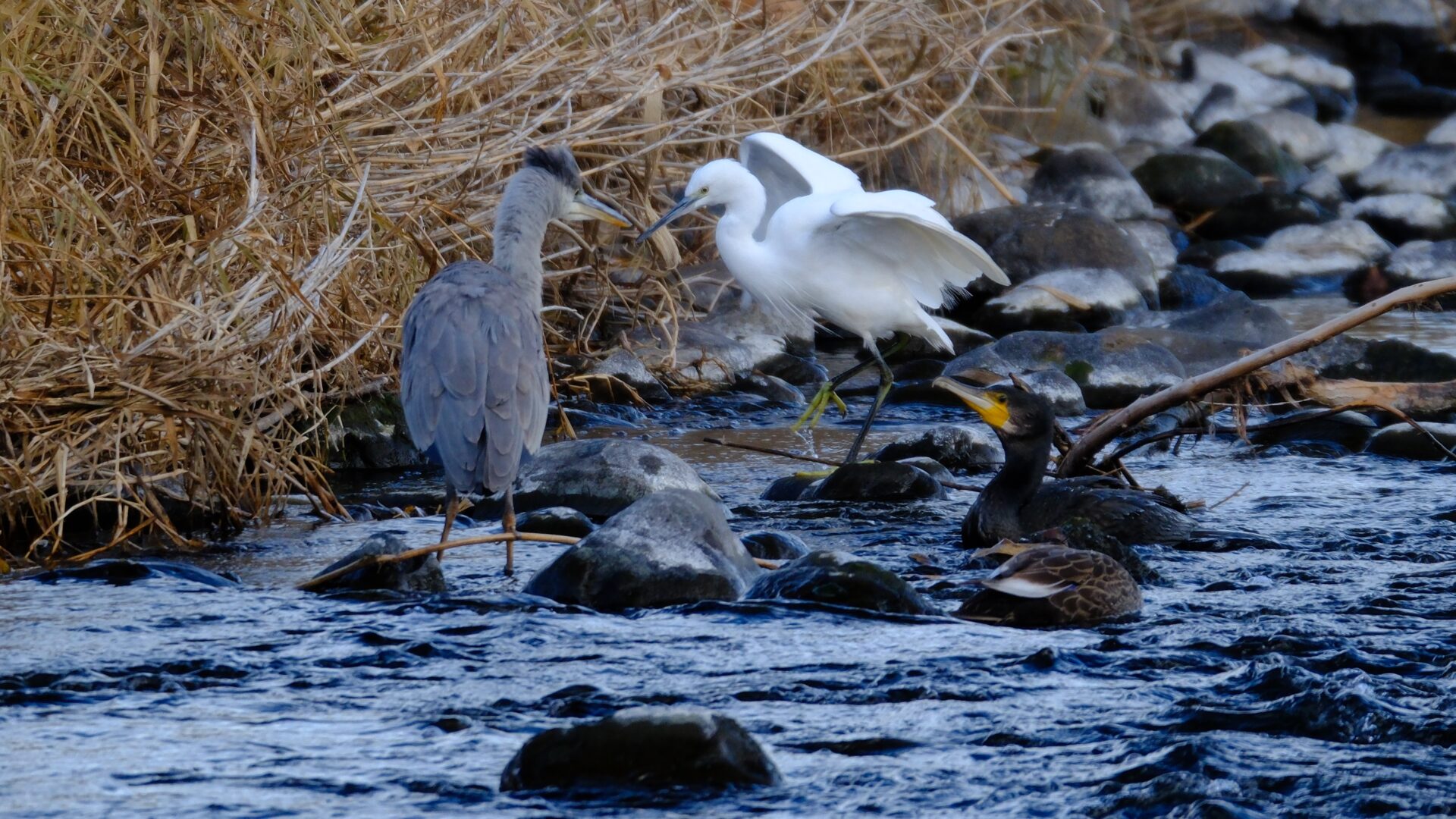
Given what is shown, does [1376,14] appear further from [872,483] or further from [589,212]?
[589,212]

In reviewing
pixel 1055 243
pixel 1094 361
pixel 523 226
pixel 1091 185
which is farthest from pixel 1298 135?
pixel 523 226

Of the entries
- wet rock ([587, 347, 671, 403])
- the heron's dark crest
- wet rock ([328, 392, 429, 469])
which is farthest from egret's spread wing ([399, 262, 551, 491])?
wet rock ([587, 347, 671, 403])

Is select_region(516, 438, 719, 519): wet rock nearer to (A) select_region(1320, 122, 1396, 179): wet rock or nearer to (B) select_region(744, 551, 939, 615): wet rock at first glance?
(B) select_region(744, 551, 939, 615): wet rock

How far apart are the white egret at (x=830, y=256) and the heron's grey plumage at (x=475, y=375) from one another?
1697 mm

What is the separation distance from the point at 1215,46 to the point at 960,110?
799cm

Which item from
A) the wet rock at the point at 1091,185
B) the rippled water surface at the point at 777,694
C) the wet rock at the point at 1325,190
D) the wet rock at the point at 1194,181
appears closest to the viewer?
the rippled water surface at the point at 777,694

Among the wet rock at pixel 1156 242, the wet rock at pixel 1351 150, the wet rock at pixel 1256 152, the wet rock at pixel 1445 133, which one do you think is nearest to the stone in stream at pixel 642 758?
the wet rock at pixel 1156 242

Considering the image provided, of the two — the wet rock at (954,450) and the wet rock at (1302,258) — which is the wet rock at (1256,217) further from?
the wet rock at (954,450)

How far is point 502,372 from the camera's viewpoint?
13.7 feet

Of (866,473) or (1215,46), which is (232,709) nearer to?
(866,473)

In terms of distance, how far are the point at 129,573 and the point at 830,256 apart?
9.40 feet

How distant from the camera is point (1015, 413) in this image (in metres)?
4.84

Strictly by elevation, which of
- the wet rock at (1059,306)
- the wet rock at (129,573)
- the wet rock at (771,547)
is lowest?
the wet rock at (129,573)

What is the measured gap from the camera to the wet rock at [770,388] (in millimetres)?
7223
